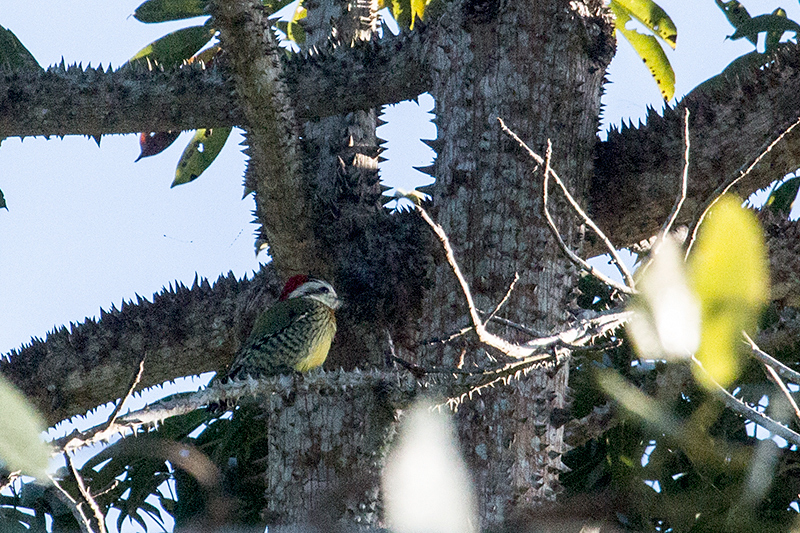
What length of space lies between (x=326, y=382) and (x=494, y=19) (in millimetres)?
1654

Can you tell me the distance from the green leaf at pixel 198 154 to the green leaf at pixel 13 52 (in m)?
1.13

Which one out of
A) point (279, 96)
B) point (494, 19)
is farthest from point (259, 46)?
point (494, 19)

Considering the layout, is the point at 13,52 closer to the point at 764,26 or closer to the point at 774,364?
→ the point at 764,26

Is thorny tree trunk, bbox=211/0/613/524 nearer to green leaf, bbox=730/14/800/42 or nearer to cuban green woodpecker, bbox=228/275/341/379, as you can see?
cuban green woodpecker, bbox=228/275/341/379

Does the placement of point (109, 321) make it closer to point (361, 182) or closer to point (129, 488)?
point (129, 488)

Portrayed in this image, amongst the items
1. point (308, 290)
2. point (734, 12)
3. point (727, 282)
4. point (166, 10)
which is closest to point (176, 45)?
point (166, 10)

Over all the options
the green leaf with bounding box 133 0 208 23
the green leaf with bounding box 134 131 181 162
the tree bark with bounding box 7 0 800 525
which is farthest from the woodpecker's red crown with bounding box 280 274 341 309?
the green leaf with bounding box 133 0 208 23

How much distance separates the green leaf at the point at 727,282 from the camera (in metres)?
1.02

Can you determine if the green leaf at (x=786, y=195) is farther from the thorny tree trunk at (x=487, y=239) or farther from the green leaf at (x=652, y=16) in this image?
the thorny tree trunk at (x=487, y=239)

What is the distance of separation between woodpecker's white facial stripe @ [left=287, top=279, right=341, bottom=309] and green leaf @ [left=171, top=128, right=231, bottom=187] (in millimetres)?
1378

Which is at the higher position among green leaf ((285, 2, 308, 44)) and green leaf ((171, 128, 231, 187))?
green leaf ((285, 2, 308, 44))

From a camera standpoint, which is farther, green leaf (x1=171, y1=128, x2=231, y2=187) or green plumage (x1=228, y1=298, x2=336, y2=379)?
green leaf (x1=171, y1=128, x2=231, y2=187)

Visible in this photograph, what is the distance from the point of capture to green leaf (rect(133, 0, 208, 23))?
4.64 m

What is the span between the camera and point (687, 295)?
1.15 m
